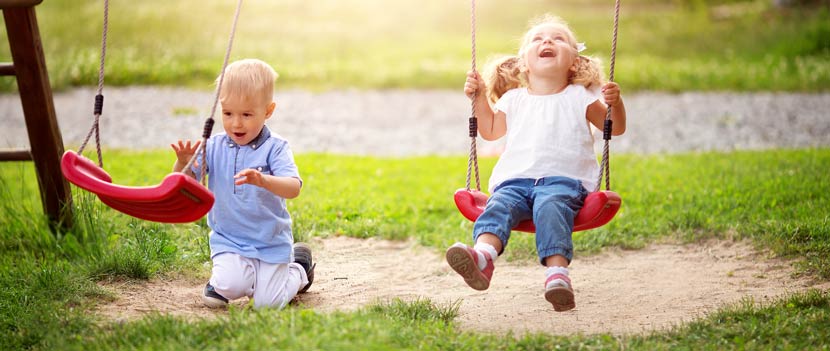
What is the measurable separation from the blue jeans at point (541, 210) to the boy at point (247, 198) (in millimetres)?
909

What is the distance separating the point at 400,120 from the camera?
11.3m

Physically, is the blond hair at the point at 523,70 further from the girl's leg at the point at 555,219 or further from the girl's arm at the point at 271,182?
the girl's arm at the point at 271,182

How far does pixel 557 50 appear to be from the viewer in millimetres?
4402

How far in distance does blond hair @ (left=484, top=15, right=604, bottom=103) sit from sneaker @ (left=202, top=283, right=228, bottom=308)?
173cm

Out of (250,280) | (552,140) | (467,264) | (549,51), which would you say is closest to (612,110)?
(552,140)

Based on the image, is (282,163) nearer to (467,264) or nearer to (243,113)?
(243,113)

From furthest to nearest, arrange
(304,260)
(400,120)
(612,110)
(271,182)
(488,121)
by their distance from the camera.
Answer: (400,120), (488,121), (304,260), (612,110), (271,182)

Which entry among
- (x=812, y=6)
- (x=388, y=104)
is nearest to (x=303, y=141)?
(x=388, y=104)

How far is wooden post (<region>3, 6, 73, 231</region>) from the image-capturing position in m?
5.01

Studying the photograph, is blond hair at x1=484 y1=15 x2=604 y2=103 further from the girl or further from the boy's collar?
the boy's collar

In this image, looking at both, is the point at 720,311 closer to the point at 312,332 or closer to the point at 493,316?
the point at 493,316

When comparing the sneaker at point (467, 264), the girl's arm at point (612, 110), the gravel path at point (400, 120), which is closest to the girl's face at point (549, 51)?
the girl's arm at point (612, 110)

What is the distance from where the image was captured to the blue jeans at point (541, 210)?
3971 millimetres

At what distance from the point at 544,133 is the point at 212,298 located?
1.76 metres
